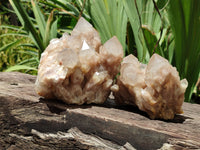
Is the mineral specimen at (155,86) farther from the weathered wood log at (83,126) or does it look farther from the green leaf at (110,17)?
the green leaf at (110,17)

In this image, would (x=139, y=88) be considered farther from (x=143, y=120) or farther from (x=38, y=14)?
(x=38, y=14)

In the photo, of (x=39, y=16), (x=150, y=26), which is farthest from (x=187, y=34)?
(x=39, y=16)

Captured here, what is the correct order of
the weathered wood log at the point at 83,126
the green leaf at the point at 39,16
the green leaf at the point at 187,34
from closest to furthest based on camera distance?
the weathered wood log at the point at 83,126
the green leaf at the point at 187,34
the green leaf at the point at 39,16

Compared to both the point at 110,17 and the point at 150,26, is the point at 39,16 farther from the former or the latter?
the point at 150,26

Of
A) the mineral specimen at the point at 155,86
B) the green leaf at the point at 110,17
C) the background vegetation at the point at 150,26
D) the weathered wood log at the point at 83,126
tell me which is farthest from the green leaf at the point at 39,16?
the mineral specimen at the point at 155,86

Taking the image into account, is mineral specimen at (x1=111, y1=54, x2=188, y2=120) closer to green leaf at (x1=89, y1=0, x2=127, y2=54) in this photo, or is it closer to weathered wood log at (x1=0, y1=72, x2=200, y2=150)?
weathered wood log at (x1=0, y1=72, x2=200, y2=150)

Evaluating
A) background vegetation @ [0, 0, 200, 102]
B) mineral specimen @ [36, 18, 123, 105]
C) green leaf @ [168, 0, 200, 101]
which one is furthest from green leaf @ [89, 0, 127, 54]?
mineral specimen @ [36, 18, 123, 105]
